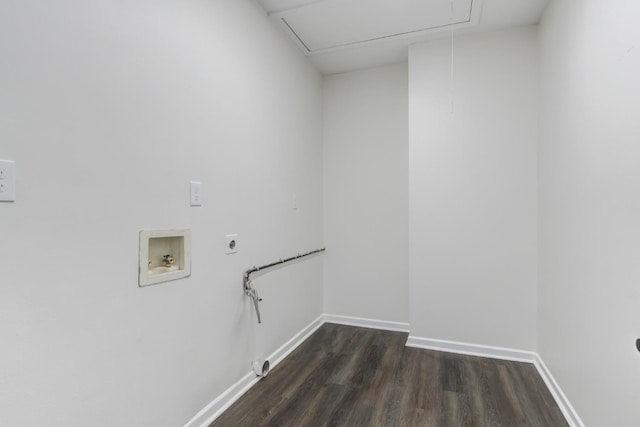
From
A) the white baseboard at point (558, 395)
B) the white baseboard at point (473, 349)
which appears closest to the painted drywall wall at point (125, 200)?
the white baseboard at point (473, 349)

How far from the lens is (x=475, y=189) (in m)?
2.61

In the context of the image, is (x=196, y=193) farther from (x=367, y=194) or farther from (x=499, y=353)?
(x=499, y=353)

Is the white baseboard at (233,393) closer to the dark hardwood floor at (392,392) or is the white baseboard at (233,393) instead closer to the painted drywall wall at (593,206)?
the dark hardwood floor at (392,392)

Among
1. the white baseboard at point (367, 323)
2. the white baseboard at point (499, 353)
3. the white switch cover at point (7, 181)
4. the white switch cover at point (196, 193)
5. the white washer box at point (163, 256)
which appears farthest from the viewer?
the white baseboard at point (367, 323)

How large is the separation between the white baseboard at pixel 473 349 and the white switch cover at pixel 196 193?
84.1 inches

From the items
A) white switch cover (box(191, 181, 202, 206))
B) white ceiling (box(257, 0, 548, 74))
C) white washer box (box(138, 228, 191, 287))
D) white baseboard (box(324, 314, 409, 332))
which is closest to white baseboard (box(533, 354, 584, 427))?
white baseboard (box(324, 314, 409, 332))

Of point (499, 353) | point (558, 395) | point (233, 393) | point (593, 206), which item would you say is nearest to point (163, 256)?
point (233, 393)

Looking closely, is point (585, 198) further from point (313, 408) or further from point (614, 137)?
point (313, 408)

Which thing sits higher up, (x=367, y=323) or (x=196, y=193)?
(x=196, y=193)

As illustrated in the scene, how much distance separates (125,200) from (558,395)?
2625 mm

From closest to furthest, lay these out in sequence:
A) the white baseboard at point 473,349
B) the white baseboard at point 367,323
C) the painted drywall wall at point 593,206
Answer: the painted drywall wall at point 593,206
the white baseboard at point 473,349
the white baseboard at point 367,323

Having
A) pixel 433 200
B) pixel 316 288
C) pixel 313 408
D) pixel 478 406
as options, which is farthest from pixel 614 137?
pixel 316 288

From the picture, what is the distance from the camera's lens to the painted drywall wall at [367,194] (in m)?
3.15

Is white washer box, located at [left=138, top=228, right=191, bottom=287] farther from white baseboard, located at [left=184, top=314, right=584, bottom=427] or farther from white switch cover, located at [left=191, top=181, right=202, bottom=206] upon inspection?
white baseboard, located at [left=184, top=314, right=584, bottom=427]
